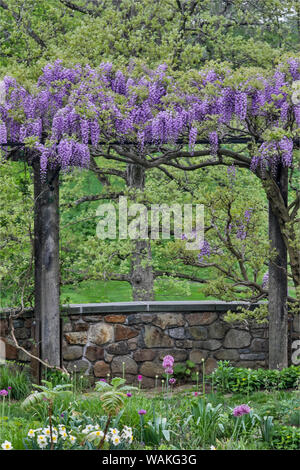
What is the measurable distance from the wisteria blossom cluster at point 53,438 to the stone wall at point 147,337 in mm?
3537

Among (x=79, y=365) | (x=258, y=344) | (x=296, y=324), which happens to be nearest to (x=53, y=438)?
(x=79, y=365)

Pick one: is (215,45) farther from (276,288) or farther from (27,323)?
(27,323)

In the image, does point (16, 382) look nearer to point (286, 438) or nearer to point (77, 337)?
point (77, 337)

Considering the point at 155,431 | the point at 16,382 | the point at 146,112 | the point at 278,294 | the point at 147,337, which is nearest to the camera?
the point at 155,431

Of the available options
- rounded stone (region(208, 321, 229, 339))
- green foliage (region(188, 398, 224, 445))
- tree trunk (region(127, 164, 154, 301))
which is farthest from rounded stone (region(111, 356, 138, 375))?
green foliage (region(188, 398, 224, 445))

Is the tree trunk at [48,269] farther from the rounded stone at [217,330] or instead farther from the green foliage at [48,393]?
the green foliage at [48,393]

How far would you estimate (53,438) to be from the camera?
380cm

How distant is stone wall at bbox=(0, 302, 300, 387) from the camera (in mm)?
7480

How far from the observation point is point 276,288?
7.13m

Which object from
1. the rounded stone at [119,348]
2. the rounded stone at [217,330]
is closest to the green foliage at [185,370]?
the rounded stone at [217,330]

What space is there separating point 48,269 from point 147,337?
1.44 metres

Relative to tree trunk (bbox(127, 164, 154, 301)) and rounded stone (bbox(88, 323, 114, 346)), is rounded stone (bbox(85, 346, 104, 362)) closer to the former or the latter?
rounded stone (bbox(88, 323, 114, 346))
